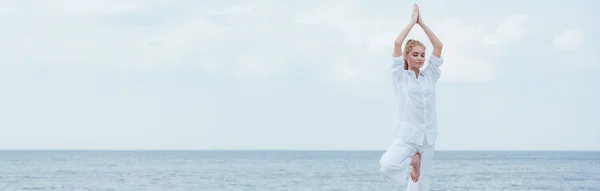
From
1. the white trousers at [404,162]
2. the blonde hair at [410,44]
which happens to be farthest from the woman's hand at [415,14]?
the white trousers at [404,162]

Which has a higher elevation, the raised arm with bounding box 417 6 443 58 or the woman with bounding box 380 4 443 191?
the raised arm with bounding box 417 6 443 58

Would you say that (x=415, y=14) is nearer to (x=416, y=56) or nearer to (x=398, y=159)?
(x=416, y=56)

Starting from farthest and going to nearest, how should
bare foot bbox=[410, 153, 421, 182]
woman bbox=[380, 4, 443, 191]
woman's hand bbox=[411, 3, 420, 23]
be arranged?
bare foot bbox=[410, 153, 421, 182] → woman bbox=[380, 4, 443, 191] → woman's hand bbox=[411, 3, 420, 23]

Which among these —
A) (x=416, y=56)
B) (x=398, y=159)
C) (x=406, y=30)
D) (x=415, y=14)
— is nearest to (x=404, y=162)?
(x=398, y=159)

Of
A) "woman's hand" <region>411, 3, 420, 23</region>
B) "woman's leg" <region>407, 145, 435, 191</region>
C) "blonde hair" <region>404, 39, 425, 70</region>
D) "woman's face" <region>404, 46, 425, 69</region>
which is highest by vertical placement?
"woman's hand" <region>411, 3, 420, 23</region>

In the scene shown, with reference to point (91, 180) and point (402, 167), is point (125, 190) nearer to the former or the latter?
point (91, 180)

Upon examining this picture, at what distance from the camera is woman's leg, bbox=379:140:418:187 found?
624 centimetres

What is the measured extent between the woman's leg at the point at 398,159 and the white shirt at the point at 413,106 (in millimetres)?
59

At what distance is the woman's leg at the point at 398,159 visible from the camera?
624 cm

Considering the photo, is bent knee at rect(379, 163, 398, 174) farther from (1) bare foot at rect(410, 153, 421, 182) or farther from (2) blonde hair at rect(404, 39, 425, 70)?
(2) blonde hair at rect(404, 39, 425, 70)

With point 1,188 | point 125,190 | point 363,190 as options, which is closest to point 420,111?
point 363,190

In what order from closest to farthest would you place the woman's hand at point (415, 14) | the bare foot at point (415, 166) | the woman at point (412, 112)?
the woman's hand at point (415, 14) → the woman at point (412, 112) → the bare foot at point (415, 166)

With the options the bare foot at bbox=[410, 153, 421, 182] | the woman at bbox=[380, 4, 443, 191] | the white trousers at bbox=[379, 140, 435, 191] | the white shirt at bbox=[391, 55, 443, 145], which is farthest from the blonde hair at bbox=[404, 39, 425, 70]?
the bare foot at bbox=[410, 153, 421, 182]

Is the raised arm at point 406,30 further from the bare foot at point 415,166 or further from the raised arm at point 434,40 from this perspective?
the bare foot at point 415,166
